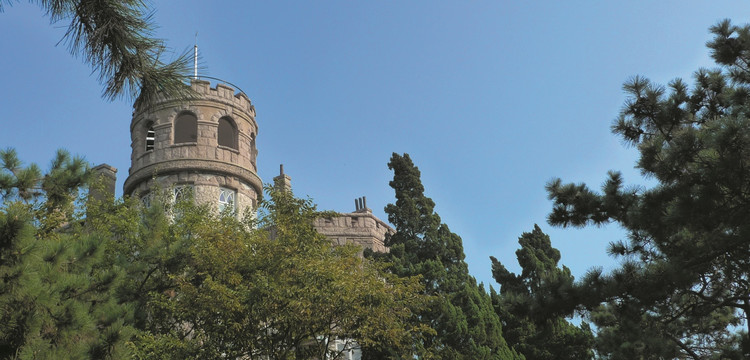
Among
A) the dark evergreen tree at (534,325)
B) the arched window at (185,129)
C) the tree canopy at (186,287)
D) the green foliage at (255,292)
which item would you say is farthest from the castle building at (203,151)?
the dark evergreen tree at (534,325)

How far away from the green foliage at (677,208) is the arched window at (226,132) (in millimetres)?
15025

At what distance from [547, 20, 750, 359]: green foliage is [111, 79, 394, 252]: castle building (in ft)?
40.2

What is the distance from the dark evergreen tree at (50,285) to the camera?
9258mm

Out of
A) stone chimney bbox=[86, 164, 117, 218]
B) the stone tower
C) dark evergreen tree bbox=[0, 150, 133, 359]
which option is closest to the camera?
dark evergreen tree bbox=[0, 150, 133, 359]

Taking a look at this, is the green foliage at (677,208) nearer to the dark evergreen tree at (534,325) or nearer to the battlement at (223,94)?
the dark evergreen tree at (534,325)

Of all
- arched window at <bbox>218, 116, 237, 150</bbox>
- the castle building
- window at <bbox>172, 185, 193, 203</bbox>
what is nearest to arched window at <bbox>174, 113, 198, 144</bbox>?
the castle building

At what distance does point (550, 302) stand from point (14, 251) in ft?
26.9

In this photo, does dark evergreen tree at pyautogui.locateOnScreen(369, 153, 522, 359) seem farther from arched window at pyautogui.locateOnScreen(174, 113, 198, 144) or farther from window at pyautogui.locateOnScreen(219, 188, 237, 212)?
arched window at pyautogui.locateOnScreen(174, 113, 198, 144)

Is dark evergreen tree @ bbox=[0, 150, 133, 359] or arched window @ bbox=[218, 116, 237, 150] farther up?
arched window @ bbox=[218, 116, 237, 150]

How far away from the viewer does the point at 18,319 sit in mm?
10008

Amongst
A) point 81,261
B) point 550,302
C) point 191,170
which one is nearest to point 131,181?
point 191,170

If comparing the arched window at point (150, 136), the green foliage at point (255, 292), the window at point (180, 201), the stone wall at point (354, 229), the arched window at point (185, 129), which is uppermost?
the arched window at point (185, 129)

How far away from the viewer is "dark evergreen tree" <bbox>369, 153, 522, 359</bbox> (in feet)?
66.6

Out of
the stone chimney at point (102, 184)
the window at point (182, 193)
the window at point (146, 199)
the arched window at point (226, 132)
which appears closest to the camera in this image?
the stone chimney at point (102, 184)
